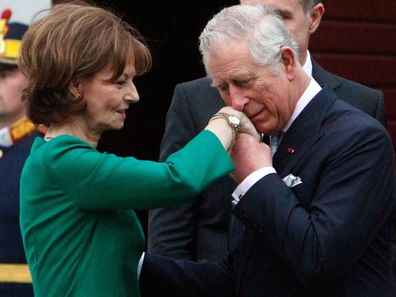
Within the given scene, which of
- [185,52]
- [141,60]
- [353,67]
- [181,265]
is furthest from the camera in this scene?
[185,52]

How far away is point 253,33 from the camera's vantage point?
9.92ft

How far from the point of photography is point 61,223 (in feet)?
9.55

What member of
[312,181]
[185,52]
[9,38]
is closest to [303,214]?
[312,181]

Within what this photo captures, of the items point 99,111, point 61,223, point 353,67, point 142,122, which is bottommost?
point 142,122

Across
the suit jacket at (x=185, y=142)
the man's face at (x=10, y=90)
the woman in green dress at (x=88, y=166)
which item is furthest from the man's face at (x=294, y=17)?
the woman in green dress at (x=88, y=166)

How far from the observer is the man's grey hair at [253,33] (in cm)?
301

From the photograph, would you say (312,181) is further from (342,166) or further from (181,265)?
(181,265)

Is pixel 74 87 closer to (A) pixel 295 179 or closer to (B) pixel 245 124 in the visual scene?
(B) pixel 245 124

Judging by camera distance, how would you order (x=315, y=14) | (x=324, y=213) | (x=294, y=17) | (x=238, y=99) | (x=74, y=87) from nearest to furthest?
1. (x=324, y=213)
2. (x=74, y=87)
3. (x=238, y=99)
4. (x=294, y=17)
5. (x=315, y=14)

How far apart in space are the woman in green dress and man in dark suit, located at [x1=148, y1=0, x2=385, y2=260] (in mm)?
1068

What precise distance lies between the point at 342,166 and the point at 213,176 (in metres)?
0.30

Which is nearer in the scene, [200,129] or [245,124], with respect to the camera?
[245,124]

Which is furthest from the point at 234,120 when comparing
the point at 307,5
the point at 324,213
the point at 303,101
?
the point at 307,5

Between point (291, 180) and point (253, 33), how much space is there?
0.37 m
